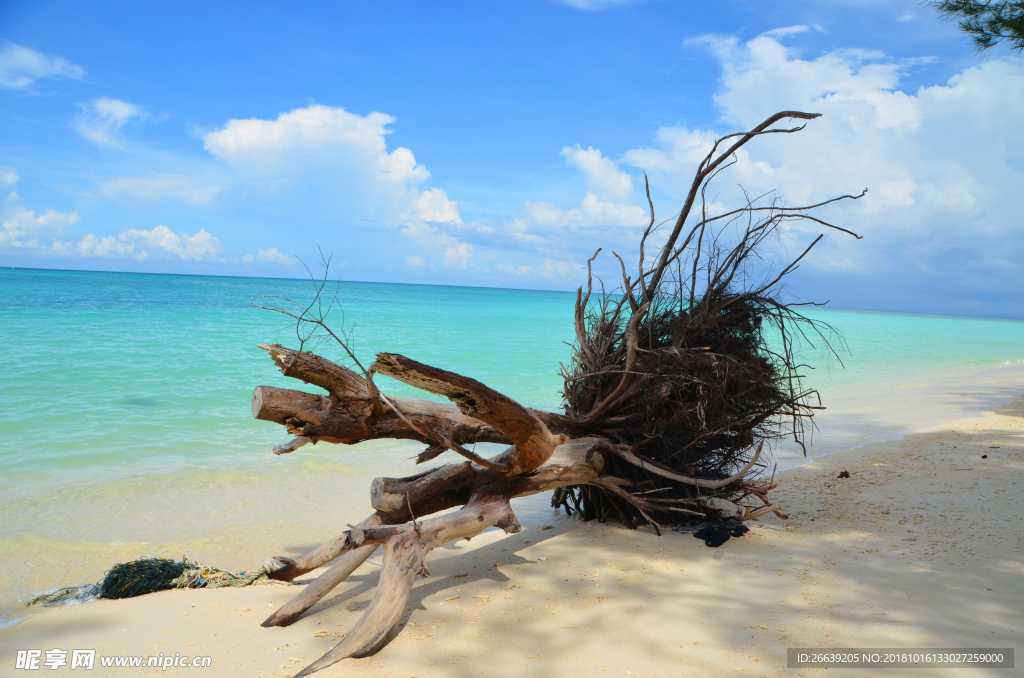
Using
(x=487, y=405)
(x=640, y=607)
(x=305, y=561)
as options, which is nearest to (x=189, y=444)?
(x=305, y=561)

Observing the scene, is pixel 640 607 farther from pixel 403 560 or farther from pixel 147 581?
pixel 147 581

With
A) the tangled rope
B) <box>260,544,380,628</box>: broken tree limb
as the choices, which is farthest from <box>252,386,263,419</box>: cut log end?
the tangled rope

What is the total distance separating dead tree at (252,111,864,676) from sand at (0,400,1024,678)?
0.25 m

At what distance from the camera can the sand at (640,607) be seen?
270 centimetres

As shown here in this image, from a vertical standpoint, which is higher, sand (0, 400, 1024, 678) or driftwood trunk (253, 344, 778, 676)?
driftwood trunk (253, 344, 778, 676)

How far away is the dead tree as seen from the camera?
3.23 meters

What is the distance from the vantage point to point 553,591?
3494 mm

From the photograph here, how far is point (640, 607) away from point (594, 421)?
5.22 ft

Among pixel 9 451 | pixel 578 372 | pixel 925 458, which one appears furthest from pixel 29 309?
pixel 925 458

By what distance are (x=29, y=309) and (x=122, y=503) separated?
26.4 m

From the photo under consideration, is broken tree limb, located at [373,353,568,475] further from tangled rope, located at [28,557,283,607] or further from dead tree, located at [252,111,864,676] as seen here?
tangled rope, located at [28,557,283,607]

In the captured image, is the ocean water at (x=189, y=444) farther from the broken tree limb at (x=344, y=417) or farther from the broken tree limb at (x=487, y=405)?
the broken tree limb at (x=487, y=405)

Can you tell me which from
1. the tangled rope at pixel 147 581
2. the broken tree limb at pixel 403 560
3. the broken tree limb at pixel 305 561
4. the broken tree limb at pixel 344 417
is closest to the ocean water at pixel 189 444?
the tangled rope at pixel 147 581

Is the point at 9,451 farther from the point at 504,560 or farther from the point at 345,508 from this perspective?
the point at 504,560
